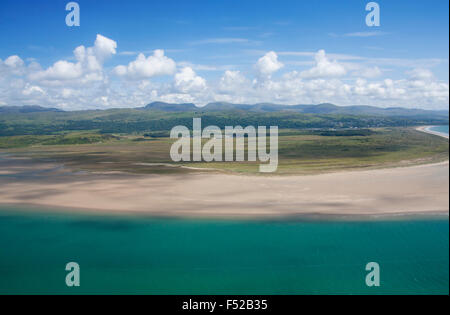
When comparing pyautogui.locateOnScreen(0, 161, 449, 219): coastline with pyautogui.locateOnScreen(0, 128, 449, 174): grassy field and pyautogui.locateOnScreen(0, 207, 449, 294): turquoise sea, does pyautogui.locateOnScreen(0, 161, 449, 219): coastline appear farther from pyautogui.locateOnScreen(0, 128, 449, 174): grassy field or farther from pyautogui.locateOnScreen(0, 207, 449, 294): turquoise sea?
pyautogui.locateOnScreen(0, 128, 449, 174): grassy field

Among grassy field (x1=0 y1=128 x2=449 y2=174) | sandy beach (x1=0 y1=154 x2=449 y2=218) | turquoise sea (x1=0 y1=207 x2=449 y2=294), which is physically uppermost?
grassy field (x1=0 y1=128 x2=449 y2=174)

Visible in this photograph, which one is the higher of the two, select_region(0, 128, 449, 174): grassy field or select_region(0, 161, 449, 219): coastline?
select_region(0, 128, 449, 174): grassy field

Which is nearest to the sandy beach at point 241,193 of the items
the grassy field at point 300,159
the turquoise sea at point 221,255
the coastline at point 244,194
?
the coastline at point 244,194

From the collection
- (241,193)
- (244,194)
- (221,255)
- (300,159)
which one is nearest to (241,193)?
(241,193)

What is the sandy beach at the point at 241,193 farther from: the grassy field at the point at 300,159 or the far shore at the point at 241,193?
the grassy field at the point at 300,159

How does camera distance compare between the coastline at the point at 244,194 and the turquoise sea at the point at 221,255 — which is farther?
the coastline at the point at 244,194

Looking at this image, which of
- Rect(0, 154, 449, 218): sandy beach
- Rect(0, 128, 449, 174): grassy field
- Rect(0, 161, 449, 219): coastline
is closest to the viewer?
Rect(0, 161, 449, 219): coastline

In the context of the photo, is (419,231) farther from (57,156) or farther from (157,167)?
(57,156)

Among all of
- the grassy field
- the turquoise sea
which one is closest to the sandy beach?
the turquoise sea

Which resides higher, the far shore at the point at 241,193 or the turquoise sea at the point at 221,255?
the far shore at the point at 241,193
